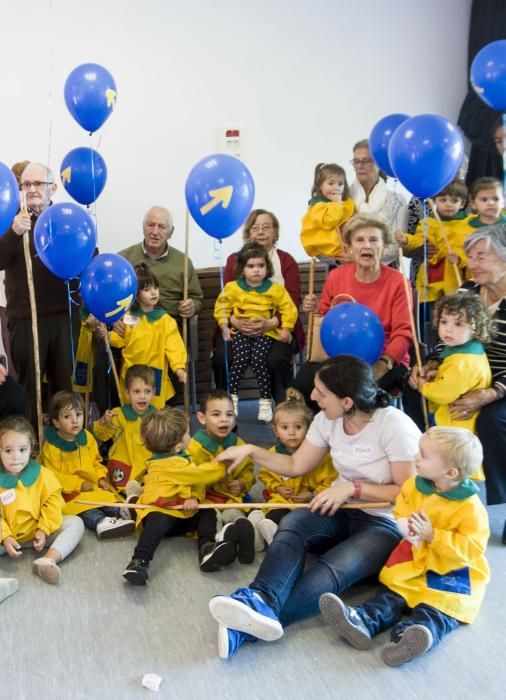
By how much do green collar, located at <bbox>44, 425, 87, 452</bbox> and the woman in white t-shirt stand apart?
74cm

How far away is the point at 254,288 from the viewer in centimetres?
390

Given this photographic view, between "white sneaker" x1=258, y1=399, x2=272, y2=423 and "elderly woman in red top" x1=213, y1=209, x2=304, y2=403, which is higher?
"elderly woman in red top" x1=213, y1=209, x2=304, y2=403

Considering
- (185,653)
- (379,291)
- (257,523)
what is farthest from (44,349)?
(185,653)

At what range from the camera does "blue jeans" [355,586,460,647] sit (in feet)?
6.86

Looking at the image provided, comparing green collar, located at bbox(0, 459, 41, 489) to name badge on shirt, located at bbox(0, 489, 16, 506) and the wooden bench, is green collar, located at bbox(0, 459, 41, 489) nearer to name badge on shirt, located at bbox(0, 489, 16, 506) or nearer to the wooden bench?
name badge on shirt, located at bbox(0, 489, 16, 506)

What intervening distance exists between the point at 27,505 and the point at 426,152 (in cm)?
189

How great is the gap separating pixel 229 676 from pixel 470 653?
65 centimetres

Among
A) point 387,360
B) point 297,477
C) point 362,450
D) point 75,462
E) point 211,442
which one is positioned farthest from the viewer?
point 387,360

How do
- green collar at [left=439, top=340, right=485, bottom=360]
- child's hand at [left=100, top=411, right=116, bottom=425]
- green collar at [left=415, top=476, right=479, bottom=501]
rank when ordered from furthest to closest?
1. child's hand at [left=100, top=411, right=116, bottom=425]
2. green collar at [left=439, top=340, right=485, bottom=360]
3. green collar at [left=415, top=476, right=479, bottom=501]

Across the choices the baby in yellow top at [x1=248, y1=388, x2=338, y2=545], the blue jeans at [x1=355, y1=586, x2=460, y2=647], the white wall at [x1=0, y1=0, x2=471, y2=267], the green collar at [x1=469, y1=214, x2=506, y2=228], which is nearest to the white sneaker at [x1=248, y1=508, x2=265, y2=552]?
the baby in yellow top at [x1=248, y1=388, x2=338, y2=545]

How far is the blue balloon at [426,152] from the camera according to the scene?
9.11 feet

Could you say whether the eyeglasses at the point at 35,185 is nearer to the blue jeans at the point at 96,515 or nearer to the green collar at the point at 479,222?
the blue jeans at the point at 96,515

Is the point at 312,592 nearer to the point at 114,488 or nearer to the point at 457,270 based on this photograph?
the point at 114,488

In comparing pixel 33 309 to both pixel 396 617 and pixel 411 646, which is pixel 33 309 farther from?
pixel 411 646
